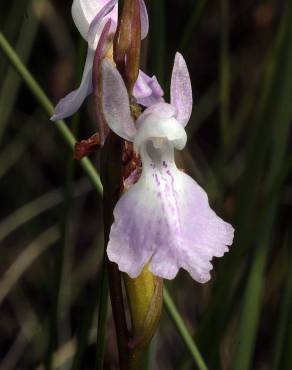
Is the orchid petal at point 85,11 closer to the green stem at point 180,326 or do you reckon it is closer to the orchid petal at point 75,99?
the orchid petal at point 75,99

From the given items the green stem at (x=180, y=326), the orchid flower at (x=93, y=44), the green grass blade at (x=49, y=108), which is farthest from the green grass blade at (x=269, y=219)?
the orchid flower at (x=93, y=44)

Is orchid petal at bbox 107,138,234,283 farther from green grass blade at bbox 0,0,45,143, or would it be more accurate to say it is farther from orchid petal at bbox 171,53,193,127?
green grass blade at bbox 0,0,45,143

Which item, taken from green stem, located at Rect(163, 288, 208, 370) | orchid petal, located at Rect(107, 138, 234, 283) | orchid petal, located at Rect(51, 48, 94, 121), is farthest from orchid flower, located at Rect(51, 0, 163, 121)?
green stem, located at Rect(163, 288, 208, 370)

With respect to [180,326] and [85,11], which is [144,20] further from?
[180,326]

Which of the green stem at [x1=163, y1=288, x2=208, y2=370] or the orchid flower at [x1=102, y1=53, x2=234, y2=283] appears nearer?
the orchid flower at [x1=102, y1=53, x2=234, y2=283]

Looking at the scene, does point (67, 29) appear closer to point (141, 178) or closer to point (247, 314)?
point (247, 314)

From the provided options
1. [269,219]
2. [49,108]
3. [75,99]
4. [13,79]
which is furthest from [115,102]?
[13,79]
